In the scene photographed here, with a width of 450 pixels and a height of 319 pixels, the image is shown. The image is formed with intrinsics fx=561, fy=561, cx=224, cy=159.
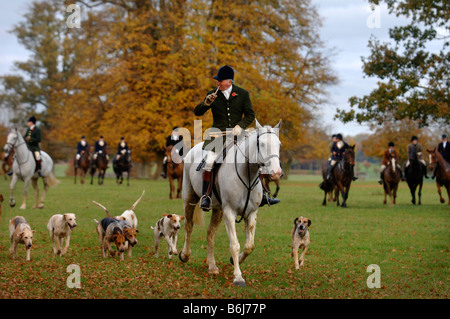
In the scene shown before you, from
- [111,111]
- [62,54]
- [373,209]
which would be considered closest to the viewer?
[373,209]

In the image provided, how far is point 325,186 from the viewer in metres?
22.6

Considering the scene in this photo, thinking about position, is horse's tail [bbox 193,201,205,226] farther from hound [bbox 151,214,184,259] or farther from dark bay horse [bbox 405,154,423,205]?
dark bay horse [bbox 405,154,423,205]

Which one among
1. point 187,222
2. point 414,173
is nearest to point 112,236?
point 187,222

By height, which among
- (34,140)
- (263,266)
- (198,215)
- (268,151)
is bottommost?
(263,266)

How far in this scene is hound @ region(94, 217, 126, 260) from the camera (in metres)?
9.76

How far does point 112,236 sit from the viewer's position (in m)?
10.0

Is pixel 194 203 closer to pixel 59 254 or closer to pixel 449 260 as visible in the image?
pixel 59 254

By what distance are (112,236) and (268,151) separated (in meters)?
3.89

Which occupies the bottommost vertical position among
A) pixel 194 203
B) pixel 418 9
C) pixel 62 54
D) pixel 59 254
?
pixel 59 254

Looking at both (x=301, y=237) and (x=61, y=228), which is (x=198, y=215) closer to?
(x=301, y=237)

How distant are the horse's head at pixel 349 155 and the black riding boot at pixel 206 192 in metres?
13.4

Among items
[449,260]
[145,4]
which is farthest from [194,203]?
[145,4]

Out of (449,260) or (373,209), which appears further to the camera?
(373,209)
